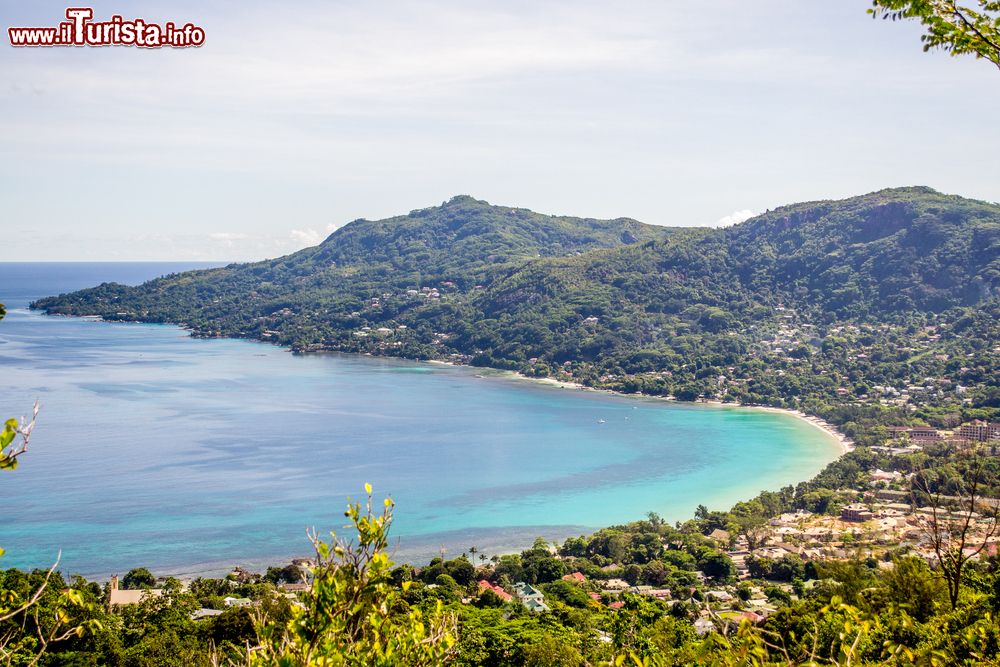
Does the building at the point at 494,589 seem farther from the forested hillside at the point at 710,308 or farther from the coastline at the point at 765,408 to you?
the forested hillside at the point at 710,308

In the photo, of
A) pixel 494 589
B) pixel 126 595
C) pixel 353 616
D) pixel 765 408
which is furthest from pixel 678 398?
pixel 353 616

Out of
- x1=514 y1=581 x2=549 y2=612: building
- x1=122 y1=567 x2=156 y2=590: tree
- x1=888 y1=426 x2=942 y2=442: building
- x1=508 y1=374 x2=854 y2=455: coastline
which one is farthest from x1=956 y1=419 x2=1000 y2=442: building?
x1=122 y1=567 x2=156 y2=590: tree

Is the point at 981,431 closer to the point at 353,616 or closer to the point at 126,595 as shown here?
the point at 126,595

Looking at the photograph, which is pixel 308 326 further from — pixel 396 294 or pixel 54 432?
pixel 54 432

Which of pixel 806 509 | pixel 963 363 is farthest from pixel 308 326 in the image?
pixel 806 509

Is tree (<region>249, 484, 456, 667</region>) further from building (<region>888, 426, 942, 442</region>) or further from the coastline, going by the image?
building (<region>888, 426, 942, 442</region>)

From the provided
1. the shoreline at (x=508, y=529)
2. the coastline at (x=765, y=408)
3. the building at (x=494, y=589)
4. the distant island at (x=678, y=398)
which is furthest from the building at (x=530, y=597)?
the coastline at (x=765, y=408)
